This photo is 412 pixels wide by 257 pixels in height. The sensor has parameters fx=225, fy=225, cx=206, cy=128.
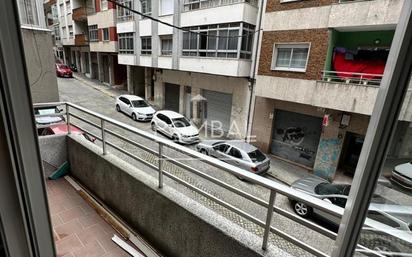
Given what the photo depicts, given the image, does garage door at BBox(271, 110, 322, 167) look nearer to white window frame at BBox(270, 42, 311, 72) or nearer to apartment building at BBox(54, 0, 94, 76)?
white window frame at BBox(270, 42, 311, 72)

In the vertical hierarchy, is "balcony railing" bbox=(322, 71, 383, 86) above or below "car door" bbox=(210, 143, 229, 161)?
above

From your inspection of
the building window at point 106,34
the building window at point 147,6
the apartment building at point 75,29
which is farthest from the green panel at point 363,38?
the apartment building at point 75,29

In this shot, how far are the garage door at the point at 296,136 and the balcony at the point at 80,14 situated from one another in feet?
59.7

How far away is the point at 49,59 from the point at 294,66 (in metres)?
6.27

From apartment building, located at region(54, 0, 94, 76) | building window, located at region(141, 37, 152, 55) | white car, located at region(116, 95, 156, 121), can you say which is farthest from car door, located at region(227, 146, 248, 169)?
apartment building, located at region(54, 0, 94, 76)

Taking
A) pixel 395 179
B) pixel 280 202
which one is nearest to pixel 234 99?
pixel 280 202

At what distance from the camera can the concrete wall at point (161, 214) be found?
1770mm

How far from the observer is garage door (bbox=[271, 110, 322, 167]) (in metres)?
7.15

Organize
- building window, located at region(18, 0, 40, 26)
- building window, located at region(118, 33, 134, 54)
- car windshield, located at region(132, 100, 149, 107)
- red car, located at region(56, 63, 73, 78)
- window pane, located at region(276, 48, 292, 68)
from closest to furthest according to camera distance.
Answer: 1. building window, located at region(18, 0, 40, 26)
2. window pane, located at region(276, 48, 292, 68)
3. car windshield, located at region(132, 100, 149, 107)
4. building window, located at region(118, 33, 134, 54)
5. red car, located at region(56, 63, 73, 78)

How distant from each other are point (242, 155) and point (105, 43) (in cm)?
1477

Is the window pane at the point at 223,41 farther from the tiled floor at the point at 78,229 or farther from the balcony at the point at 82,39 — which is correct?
the balcony at the point at 82,39

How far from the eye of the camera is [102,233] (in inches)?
103

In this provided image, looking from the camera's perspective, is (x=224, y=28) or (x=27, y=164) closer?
(x=27, y=164)

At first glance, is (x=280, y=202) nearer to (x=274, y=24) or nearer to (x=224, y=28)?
(x=274, y=24)
